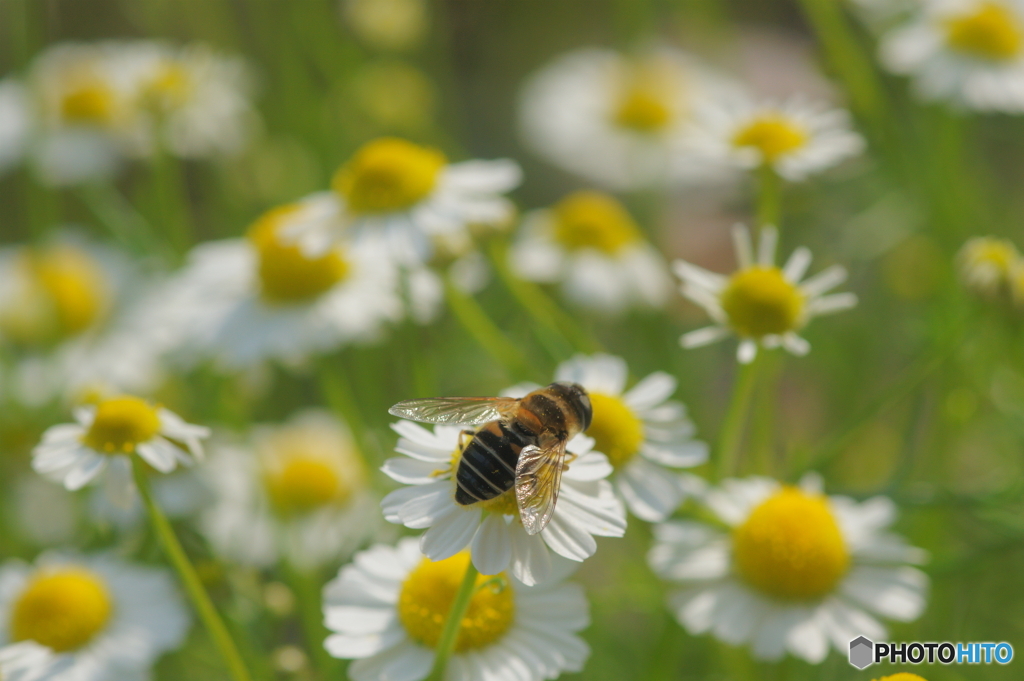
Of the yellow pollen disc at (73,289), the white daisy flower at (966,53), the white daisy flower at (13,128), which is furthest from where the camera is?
the white daisy flower at (13,128)

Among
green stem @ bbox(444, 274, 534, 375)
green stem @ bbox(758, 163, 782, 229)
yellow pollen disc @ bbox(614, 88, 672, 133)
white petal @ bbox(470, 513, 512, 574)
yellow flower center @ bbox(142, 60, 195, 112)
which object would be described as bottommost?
white petal @ bbox(470, 513, 512, 574)

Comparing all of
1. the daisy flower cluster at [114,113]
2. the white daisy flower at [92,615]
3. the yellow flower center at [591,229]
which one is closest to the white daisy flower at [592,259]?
the yellow flower center at [591,229]

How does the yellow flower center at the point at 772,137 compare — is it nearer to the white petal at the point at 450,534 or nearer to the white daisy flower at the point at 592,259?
the white daisy flower at the point at 592,259

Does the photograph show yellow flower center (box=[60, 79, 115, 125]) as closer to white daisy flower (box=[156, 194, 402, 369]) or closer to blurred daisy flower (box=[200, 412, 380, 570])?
white daisy flower (box=[156, 194, 402, 369])

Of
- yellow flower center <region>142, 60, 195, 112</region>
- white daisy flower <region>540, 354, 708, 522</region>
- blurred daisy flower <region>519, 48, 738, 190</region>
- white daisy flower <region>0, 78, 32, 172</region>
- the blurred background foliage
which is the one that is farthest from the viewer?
blurred daisy flower <region>519, 48, 738, 190</region>

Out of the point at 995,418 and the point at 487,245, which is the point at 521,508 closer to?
the point at 487,245

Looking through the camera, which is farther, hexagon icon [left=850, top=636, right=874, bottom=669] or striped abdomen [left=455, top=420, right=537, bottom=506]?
hexagon icon [left=850, top=636, right=874, bottom=669]

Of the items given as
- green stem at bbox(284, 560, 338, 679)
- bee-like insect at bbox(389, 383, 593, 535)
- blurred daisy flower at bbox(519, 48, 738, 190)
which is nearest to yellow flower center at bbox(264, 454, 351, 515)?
green stem at bbox(284, 560, 338, 679)
